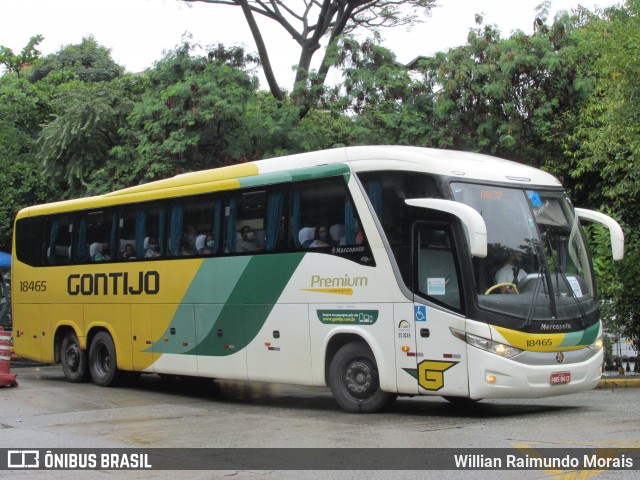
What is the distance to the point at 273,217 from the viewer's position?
45.8 ft

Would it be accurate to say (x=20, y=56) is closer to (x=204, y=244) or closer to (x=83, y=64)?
(x=83, y=64)

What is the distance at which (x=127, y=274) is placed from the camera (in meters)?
16.9

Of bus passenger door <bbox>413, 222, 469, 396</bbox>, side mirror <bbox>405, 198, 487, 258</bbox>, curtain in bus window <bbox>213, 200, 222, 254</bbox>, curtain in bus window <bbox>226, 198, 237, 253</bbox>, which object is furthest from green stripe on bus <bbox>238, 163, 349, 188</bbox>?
bus passenger door <bbox>413, 222, 469, 396</bbox>

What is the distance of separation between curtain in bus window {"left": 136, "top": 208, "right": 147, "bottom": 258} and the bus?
4cm

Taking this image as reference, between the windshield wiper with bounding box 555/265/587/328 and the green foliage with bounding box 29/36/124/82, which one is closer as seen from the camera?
the windshield wiper with bounding box 555/265/587/328

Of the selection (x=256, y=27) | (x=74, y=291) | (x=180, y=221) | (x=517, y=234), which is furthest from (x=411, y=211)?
(x=256, y=27)

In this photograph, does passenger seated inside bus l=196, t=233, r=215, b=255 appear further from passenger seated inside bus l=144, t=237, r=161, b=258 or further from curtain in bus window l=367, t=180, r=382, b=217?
curtain in bus window l=367, t=180, r=382, b=217

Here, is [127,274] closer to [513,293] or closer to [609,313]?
[513,293]

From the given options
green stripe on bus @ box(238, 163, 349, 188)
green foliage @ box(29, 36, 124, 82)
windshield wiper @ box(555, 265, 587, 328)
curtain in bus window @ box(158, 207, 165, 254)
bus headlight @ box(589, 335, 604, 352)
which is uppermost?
green foliage @ box(29, 36, 124, 82)

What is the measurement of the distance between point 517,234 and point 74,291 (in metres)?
9.99

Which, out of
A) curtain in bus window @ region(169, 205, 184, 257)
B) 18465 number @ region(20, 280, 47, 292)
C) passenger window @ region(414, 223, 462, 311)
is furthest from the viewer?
18465 number @ region(20, 280, 47, 292)

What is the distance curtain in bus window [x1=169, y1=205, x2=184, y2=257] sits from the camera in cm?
1580

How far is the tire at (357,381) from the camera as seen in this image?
41.2 feet

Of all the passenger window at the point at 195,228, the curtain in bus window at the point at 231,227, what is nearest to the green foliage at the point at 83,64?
the passenger window at the point at 195,228
